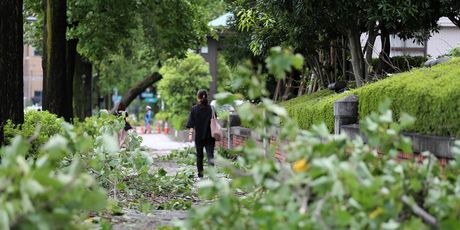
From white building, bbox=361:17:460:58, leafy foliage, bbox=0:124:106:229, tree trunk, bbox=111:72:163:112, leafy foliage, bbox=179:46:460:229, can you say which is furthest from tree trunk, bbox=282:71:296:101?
leafy foliage, bbox=0:124:106:229

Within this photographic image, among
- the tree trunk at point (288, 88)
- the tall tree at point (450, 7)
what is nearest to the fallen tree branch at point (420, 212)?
the tall tree at point (450, 7)

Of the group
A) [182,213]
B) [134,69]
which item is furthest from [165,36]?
[134,69]

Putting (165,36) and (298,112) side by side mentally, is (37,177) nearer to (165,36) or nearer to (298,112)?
(298,112)

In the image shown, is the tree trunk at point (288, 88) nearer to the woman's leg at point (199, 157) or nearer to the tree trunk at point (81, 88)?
the tree trunk at point (81, 88)

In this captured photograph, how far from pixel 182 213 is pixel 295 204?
479cm

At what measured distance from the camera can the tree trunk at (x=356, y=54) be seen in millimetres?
16406

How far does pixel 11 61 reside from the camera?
469 inches

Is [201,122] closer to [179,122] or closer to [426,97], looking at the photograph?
[426,97]

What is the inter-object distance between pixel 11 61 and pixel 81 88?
17710 mm

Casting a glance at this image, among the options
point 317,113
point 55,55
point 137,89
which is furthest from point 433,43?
point 317,113

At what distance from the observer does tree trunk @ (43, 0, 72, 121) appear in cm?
1889

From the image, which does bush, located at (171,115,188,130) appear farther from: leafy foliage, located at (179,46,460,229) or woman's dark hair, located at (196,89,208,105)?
leafy foliage, located at (179,46,460,229)

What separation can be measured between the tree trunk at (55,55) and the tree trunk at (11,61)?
6.49m

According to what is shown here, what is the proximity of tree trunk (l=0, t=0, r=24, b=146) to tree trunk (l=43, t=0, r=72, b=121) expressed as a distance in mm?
6493
